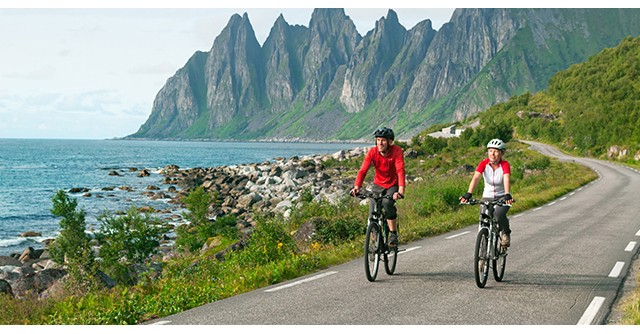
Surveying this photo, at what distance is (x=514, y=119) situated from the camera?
11619cm

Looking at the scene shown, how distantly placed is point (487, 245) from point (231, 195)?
50.6 m

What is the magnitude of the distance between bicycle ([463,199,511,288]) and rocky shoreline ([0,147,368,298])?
36.5 feet

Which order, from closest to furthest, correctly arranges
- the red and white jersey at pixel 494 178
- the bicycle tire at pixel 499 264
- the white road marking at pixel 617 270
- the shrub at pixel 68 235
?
the red and white jersey at pixel 494 178 < the bicycle tire at pixel 499 264 < the white road marking at pixel 617 270 < the shrub at pixel 68 235

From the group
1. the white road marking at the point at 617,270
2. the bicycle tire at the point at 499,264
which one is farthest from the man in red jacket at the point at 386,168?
the white road marking at the point at 617,270

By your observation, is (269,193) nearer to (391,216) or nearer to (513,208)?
(513,208)

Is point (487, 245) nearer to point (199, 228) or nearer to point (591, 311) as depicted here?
point (591, 311)

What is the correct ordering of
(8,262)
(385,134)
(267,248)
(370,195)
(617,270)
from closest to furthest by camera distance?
(385,134) < (370,195) < (617,270) < (267,248) < (8,262)

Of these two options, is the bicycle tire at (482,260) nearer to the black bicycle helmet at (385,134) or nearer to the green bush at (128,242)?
the black bicycle helmet at (385,134)

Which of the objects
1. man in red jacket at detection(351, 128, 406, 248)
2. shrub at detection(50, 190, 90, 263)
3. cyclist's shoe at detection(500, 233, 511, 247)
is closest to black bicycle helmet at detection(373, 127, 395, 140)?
man in red jacket at detection(351, 128, 406, 248)

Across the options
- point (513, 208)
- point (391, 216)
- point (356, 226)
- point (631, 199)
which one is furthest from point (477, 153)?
point (391, 216)

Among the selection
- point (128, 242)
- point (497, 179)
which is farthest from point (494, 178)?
point (128, 242)

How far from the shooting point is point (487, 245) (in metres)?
9.73

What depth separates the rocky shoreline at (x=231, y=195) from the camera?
20642 mm

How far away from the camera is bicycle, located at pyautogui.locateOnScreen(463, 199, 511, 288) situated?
952cm
